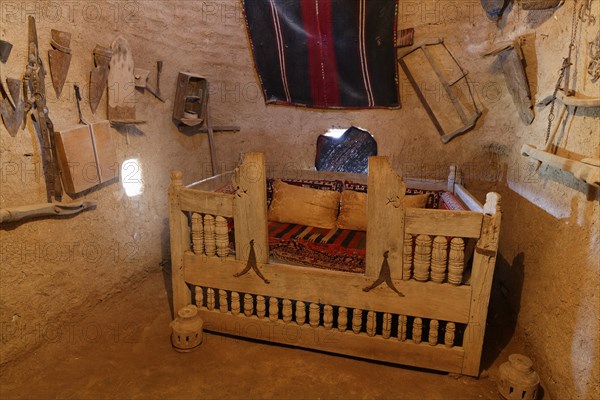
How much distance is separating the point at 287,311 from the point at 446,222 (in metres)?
1.23

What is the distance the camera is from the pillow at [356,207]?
3600mm

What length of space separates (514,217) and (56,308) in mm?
3649

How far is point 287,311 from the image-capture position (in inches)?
115

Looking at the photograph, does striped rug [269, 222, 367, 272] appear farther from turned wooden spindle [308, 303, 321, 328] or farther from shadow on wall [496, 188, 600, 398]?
shadow on wall [496, 188, 600, 398]

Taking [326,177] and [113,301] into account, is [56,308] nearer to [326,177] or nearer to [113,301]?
[113,301]

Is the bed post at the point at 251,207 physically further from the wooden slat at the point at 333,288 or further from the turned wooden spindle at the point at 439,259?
the turned wooden spindle at the point at 439,259

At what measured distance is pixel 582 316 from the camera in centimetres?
220

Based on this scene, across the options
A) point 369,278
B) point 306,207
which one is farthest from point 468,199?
point 306,207

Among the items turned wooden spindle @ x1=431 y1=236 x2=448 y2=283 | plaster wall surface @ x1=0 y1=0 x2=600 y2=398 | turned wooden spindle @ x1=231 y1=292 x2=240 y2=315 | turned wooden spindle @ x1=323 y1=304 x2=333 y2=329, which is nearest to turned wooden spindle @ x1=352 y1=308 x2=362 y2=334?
turned wooden spindle @ x1=323 y1=304 x2=333 y2=329

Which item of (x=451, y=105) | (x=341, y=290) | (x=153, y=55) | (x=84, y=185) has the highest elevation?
(x=153, y=55)

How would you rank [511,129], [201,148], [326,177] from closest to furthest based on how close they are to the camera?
[511,129] < [326,177] < [201,148]

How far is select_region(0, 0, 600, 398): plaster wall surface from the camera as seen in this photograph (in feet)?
8.00

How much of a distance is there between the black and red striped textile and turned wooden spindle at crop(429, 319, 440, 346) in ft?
8.09

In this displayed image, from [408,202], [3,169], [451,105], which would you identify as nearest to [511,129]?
[451,105]
